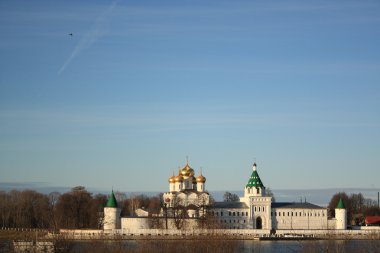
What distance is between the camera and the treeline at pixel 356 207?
113 metres

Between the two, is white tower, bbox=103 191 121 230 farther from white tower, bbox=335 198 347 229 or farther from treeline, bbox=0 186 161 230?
white tower, bbox=335 198 347 229

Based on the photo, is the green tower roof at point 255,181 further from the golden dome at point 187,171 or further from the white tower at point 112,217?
the white tower at point 112,217

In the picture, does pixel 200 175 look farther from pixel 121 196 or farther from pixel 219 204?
pixel 121 196

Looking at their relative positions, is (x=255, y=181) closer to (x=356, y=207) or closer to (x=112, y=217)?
(x=112, y=217)

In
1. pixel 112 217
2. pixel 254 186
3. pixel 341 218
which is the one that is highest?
pixel 254 186

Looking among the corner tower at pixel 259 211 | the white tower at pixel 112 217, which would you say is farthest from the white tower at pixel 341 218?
the white tower at pixel 112 217

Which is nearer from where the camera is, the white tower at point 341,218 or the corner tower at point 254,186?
the white tower at point 341,218

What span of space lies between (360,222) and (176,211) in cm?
3162

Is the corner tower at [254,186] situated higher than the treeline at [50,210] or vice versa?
the corner tower at [254,186]

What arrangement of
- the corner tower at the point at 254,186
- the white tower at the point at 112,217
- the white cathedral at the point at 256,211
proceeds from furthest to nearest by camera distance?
1. the corner tower at the point at 254,186
2. the white cathedral at the point at 256,211
3. the white tower at the point at 112,217

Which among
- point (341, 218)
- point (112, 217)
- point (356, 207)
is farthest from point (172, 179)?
point (356, 207)

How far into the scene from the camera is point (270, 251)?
205ft

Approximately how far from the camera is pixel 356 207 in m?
134

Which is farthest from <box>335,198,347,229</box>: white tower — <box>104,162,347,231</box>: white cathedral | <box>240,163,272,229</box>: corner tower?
<box>240,163,272,229</box>: corner tower
